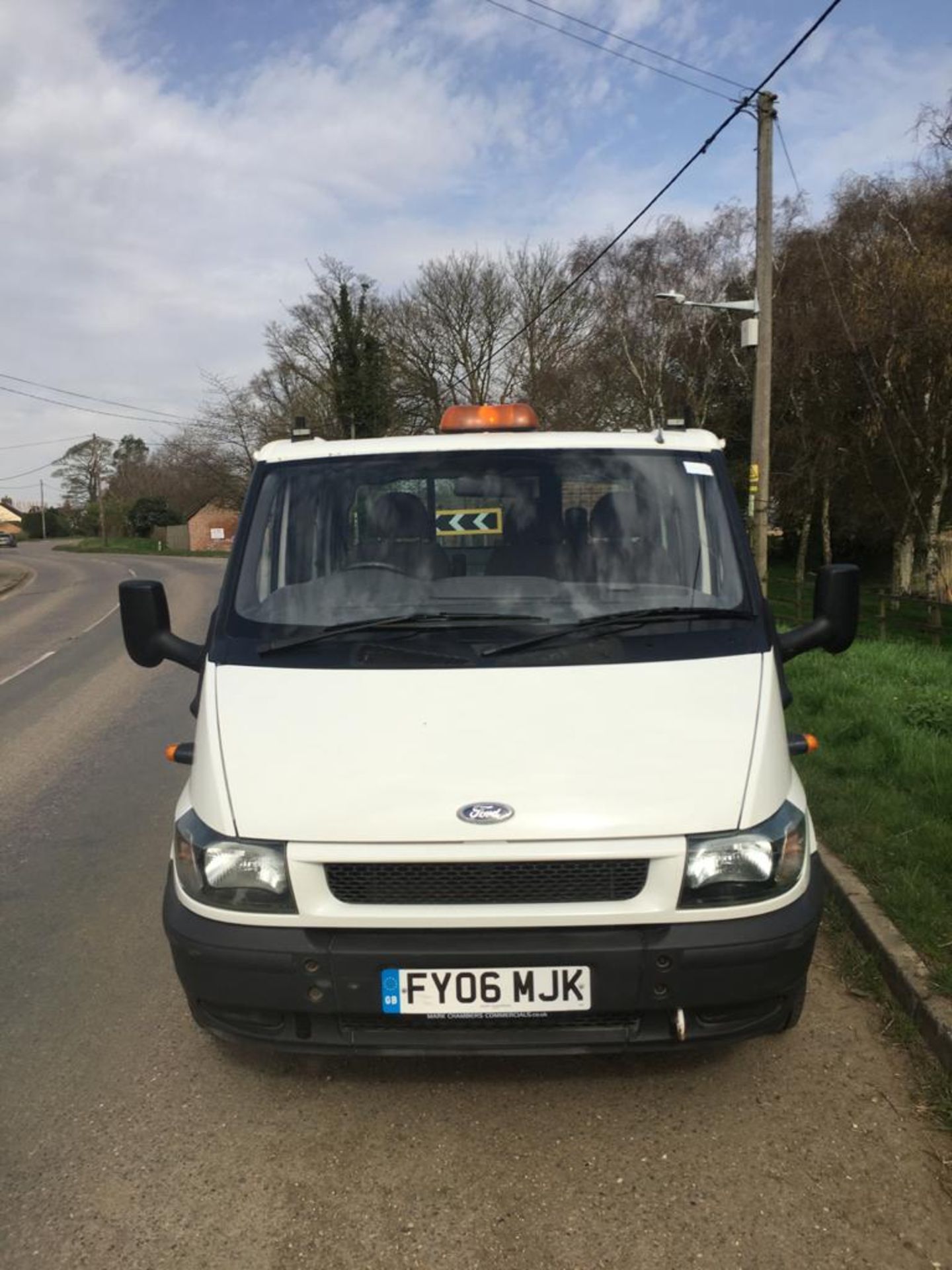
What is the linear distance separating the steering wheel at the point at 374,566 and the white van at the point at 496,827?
0.19 meters

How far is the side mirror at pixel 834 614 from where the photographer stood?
3377mm

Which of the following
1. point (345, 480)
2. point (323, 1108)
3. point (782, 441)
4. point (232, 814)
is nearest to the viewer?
point (232, 814)

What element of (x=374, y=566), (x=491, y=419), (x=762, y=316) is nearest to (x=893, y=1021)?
(x=374, y=566)

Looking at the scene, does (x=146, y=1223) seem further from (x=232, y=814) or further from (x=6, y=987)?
(x=6, y=987)

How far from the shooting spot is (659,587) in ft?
11.0

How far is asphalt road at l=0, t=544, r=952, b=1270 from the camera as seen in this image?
232 cm

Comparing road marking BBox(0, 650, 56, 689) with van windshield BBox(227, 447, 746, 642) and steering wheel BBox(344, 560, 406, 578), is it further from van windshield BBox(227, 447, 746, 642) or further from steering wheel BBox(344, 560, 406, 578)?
steering wheel BBox(344, 560, 406, 578)

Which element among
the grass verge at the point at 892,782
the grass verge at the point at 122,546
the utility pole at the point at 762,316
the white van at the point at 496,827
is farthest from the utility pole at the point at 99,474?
the white van at the point at 496,827

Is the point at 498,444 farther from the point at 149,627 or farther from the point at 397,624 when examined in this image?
the point at 149,627

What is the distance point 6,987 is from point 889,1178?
315cm

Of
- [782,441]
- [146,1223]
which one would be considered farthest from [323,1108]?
[782,441]

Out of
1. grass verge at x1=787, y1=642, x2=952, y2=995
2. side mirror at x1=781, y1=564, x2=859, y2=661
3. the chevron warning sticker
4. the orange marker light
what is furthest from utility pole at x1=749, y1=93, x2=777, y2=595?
the chevron warning sticker

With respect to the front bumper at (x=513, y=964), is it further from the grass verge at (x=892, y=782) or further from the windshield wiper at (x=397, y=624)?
the grass verge at (x=892, y=782)

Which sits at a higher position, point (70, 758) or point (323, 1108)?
point (323, 1108)
